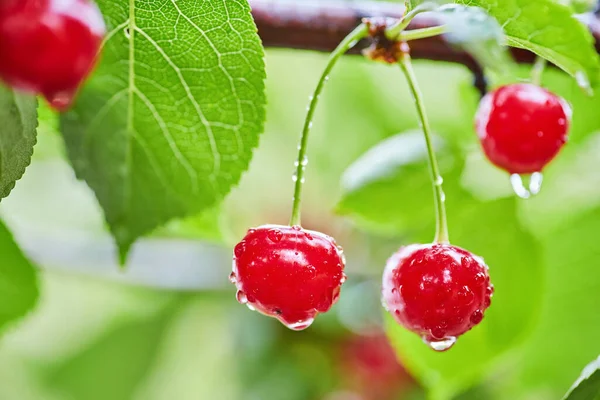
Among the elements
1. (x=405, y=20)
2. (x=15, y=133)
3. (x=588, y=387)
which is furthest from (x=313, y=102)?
(x=588, y=387)

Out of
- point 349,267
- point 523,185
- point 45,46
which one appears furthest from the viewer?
point 349,267

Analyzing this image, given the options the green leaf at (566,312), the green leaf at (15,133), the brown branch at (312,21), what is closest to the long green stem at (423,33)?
the brown branch at (312,21)

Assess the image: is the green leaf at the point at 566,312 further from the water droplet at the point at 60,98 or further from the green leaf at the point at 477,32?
the water droplet at the point at 60,98

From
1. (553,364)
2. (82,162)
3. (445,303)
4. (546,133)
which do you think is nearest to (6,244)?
(82,162)

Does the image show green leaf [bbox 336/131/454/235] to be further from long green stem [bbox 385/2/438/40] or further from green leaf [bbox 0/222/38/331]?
green leaf [bbox 0/222/38/331]

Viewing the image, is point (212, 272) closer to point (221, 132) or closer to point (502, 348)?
point (502, 348)

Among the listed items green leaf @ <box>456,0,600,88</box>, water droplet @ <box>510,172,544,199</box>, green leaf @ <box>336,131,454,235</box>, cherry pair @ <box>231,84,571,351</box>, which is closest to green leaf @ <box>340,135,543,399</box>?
green leaf @ <box>336,131,454,235</box>

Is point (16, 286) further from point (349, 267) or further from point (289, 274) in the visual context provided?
point (349, 267)
